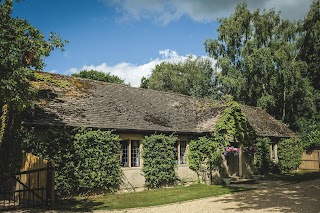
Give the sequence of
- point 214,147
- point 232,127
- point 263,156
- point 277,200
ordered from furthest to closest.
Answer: point 263,156 → point 232,127 → point 214,147 → point 277,200

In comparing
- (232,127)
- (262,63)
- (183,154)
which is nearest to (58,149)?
(183,154)

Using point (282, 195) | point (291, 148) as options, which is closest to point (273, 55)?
point (291, 148)

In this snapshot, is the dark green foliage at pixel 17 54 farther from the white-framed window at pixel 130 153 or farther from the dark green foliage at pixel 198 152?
the dark green foliage at pixel 198 152

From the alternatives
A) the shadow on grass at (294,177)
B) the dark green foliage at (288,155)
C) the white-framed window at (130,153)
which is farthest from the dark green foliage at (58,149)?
the dark green foliage at (288,155)

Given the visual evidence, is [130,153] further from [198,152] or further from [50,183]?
[50,183]

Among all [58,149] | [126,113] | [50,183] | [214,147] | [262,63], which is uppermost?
[262,63]

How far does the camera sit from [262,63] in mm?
34594

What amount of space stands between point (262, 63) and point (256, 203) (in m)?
24.9

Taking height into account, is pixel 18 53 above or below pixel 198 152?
above

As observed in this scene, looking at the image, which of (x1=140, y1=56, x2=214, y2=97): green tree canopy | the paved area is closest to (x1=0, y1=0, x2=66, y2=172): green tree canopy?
the paved area

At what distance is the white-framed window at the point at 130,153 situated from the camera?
57.2ft

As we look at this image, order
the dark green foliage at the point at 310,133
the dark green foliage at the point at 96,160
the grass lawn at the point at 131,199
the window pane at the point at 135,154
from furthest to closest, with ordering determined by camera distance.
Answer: the dark green foliage at the point at 310,133 → the window pane at the point at 135,154 → the dark green foliage at the point at 96,160 → the grass lawn at the point at 131,199

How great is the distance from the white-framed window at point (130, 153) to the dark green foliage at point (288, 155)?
603 inches

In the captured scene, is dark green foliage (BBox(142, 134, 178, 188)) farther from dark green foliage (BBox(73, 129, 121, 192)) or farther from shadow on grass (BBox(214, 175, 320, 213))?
shadow on grass (BBox(214, 175, 320, 213))
